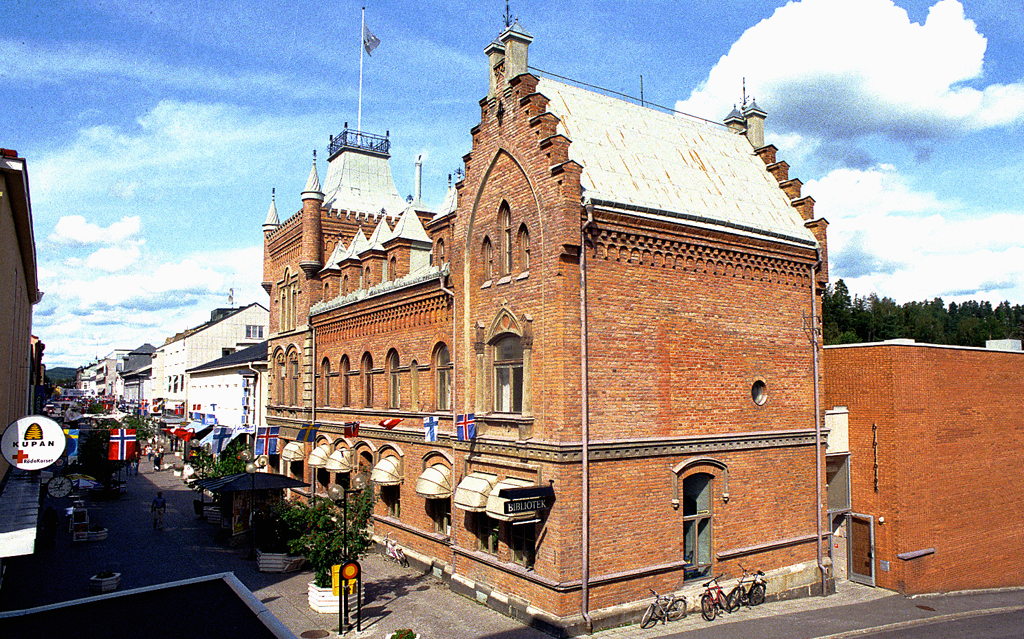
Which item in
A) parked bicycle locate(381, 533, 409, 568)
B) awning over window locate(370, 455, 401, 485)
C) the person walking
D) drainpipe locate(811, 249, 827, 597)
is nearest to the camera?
drainpipe locate(811, 249, 827, 597)

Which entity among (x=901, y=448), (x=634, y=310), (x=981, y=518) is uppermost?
(x=634, y=310)

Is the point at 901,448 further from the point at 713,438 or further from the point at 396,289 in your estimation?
the point at 396,289

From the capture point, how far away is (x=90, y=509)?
3841cm

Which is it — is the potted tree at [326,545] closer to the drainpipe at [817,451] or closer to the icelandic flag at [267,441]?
the drainpipe at [817,451]

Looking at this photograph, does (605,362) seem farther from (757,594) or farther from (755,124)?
(755,124)

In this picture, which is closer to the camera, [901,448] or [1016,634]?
[1016,634]

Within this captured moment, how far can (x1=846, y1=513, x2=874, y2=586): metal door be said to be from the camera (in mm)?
22297

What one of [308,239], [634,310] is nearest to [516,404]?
[634,310]

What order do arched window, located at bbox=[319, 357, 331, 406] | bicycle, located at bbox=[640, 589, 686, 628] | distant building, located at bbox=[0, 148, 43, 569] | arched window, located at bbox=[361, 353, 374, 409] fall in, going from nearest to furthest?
distant building, located at bbox=[0, 148, 43, 569] → bicycle, located at bbox=[640, 589, 686, 628] → arched window, located at bbox=[361, 353, 374, 409] → arched window, located at bbox=[319, 357, 331, 406]

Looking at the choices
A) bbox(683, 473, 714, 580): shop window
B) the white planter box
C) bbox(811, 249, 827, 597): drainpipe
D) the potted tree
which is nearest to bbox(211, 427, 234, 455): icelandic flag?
the white planter box

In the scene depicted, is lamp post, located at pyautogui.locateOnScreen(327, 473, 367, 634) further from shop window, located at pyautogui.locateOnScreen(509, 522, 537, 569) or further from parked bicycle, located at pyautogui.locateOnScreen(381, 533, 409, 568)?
parked bicycle, located at pyautogui.locateOnScreen(381, 533, 409, 568)

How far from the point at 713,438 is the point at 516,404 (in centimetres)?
531

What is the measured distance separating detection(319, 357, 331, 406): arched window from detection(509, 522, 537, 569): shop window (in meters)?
15.1

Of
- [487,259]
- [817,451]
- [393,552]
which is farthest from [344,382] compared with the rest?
[817,451]
